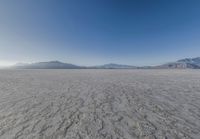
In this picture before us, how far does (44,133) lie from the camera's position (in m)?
3.13

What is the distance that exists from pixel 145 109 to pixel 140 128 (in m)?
1.63

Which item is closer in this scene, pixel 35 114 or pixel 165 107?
pixel 35 114

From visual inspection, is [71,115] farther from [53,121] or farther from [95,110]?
[95,110]

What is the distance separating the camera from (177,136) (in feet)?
9.88

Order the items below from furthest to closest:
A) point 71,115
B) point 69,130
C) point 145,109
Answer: point 145,109 → point 71,115 → point 69,130

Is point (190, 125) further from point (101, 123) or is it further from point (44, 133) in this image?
point (44, 133)

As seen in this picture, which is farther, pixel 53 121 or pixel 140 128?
pixel 53 121

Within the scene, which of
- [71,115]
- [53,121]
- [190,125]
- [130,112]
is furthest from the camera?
[130,112]

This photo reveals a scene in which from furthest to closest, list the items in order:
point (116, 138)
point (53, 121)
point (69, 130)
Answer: point (53, 121) < point (69, 130) < point (116, 138)

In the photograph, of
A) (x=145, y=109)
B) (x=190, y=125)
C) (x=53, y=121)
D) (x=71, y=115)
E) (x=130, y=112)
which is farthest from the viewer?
(x=145, y=109)

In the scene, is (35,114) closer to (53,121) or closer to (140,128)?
(53,121)

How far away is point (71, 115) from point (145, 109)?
9.48 ft

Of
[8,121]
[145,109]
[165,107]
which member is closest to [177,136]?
[145,109]

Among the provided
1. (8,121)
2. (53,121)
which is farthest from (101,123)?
(8,121)
